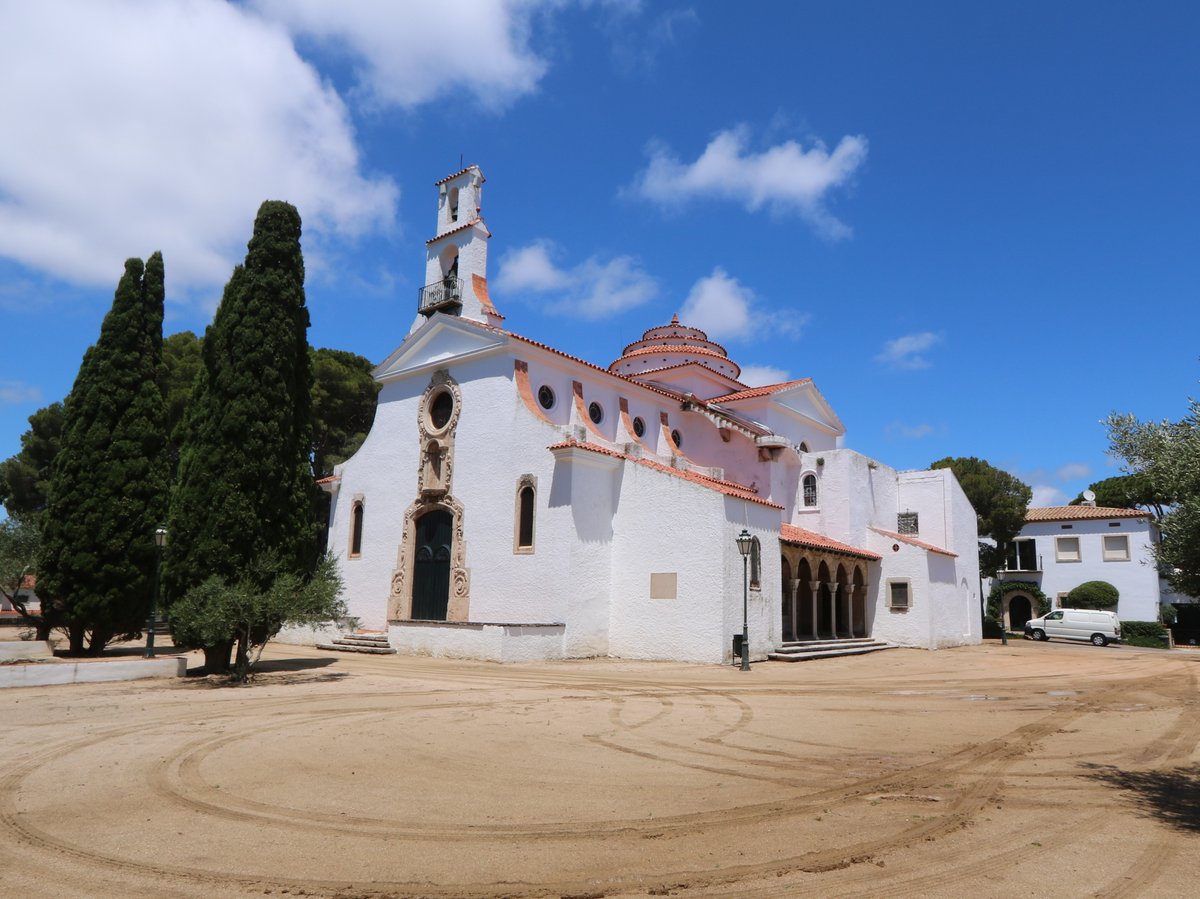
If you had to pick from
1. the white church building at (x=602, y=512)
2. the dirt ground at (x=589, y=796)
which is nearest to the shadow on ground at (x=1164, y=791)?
the dirt ground at (x=589, y=796)

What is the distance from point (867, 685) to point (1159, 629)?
3185cm

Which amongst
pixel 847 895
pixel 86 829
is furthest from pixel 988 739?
pixel 86 829

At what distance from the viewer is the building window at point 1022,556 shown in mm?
45594

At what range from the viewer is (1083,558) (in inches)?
1720

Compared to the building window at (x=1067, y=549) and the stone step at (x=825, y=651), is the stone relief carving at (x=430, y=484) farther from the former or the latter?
the building window at (x=1067, y=549)

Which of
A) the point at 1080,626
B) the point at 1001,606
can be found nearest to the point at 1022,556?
the point at 1001,606

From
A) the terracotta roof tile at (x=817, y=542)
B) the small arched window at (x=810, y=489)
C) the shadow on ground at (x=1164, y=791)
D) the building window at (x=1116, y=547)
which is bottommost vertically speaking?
the shadow on ground at (x=1164, y=791)

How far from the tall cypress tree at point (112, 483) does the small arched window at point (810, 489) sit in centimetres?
2184

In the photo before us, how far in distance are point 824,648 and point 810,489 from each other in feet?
27.2

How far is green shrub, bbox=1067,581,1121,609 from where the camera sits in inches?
1630

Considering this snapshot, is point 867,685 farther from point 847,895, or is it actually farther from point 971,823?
point 847,895

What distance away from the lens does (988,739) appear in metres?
9.46

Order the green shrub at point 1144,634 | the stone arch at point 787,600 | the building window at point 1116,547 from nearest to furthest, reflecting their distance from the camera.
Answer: the stone arch at point 787,600, the green shrub at point 1144,634, the building window at point 1116,547

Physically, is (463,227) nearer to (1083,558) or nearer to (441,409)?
(441,409)
